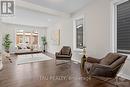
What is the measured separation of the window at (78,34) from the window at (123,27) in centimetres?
246

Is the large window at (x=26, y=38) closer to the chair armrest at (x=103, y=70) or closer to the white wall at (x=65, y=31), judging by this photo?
the white wall at (x=65, y=31)

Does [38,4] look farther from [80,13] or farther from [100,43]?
[100,43]

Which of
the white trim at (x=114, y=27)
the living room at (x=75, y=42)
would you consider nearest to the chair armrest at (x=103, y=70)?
the living room at (x=75, y=42)

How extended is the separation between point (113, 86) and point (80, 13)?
424 centimetres

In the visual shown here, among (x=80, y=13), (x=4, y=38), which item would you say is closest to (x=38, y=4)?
(x=80, y=13)

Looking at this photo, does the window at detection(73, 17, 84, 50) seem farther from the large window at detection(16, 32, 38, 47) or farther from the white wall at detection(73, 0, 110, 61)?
the large window at detection(16, 32, 38, 47)

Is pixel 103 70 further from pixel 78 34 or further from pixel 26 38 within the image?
pixel 26 38

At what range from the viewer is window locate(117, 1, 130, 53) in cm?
369

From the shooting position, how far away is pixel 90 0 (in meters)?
5.17

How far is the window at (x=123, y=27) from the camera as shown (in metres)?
3.69

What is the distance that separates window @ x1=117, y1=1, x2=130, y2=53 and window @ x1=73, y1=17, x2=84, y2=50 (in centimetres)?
246

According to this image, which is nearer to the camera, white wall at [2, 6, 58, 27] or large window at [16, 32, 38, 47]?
white wall at [2, 6, 58, 27]

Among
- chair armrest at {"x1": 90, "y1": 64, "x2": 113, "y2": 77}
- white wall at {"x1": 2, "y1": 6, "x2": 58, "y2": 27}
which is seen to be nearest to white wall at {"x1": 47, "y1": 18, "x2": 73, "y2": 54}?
white wall at {"x1": 2, "y1": 6, "x2": 58, "y2": 27}

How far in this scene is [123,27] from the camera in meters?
3.85
